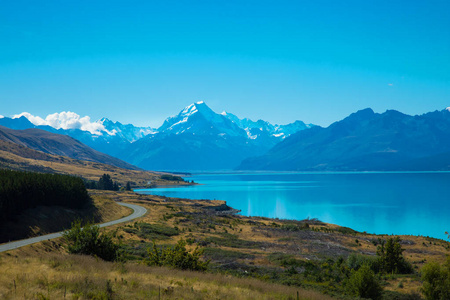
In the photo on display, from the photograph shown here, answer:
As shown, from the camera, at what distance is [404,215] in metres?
102

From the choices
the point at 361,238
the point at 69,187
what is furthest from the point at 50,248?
the point at 361,238

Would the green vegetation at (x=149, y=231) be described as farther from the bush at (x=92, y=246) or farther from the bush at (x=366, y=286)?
the bush at (x=366, y=286)

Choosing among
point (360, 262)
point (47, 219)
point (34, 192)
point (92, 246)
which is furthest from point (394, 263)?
point (34, 192)

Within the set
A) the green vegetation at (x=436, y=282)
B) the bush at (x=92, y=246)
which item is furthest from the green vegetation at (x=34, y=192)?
the green vegetation at (x=436, y=282)

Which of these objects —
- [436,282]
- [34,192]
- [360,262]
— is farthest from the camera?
[34,192]

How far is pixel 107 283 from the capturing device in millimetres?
13516

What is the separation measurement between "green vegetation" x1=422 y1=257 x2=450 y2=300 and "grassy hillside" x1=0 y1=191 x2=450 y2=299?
132 cm

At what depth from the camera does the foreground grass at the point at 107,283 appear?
1269 cm

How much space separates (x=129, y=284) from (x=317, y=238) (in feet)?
136

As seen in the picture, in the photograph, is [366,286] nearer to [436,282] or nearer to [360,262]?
[436,282]

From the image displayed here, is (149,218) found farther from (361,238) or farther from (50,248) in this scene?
(361,238)

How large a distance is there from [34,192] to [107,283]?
1434 inches

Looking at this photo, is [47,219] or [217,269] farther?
[47,219]

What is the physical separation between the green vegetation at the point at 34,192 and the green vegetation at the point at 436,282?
125 feet
